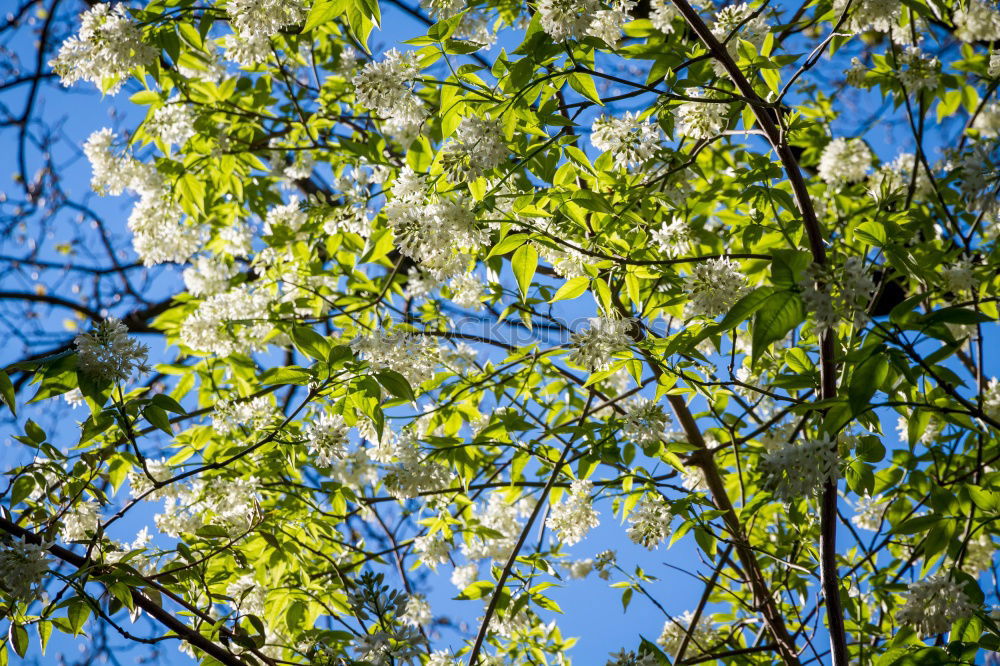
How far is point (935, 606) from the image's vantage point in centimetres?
205

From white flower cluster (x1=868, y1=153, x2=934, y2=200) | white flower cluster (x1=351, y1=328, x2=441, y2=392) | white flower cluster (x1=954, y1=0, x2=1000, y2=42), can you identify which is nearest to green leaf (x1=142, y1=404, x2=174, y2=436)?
white flower cluster (x1=351, y1=328, x2=441, y2=392)

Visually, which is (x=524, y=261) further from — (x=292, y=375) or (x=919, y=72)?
(x=919, y=72)

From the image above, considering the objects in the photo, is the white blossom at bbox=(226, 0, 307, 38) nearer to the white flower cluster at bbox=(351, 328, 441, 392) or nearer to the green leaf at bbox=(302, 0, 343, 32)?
the green leaf at bbox=(302, 0, 343, 32)

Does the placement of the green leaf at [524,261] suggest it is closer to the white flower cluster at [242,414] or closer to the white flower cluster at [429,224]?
the white flower cluster at [429,224]

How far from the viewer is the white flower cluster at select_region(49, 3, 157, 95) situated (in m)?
2.65

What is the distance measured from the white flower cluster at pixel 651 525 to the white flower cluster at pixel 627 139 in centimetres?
113

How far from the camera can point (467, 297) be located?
10.6 feet

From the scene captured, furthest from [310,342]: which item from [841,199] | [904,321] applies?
[841,199]

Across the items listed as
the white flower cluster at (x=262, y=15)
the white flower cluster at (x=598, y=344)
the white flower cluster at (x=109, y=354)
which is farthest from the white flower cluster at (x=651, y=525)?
the white flower cluster at (x=262, y=15)

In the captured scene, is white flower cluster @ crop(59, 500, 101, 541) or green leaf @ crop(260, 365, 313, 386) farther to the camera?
white flower cluster @ crop(59, 500, 101, 541)

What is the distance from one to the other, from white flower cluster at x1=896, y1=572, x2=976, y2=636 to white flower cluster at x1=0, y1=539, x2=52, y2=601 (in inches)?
85.1

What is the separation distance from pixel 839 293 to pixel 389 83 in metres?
1.50

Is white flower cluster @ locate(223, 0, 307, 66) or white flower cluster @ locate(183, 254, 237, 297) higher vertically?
white flower cluster @ locate(183, 254, 237, 297)

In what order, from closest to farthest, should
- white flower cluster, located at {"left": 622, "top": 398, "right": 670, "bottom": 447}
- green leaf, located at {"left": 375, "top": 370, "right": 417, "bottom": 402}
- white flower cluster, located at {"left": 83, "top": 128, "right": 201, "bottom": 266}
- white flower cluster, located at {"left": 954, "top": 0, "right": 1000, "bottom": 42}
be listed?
green leaf, located at {"left": 375, "top": 370, "right": 417, "bottom": 402}
white flower cluster, located at {"left": 622, "top": 398, "right": 670, "bottom": 447}
white flower cluster, located at {"left": 83, "top": 128, "right": 201, "bottom": 266}
white flower cluster, located at {"left": 954, "top": 0, "right": 1000, "bottom": 42}
